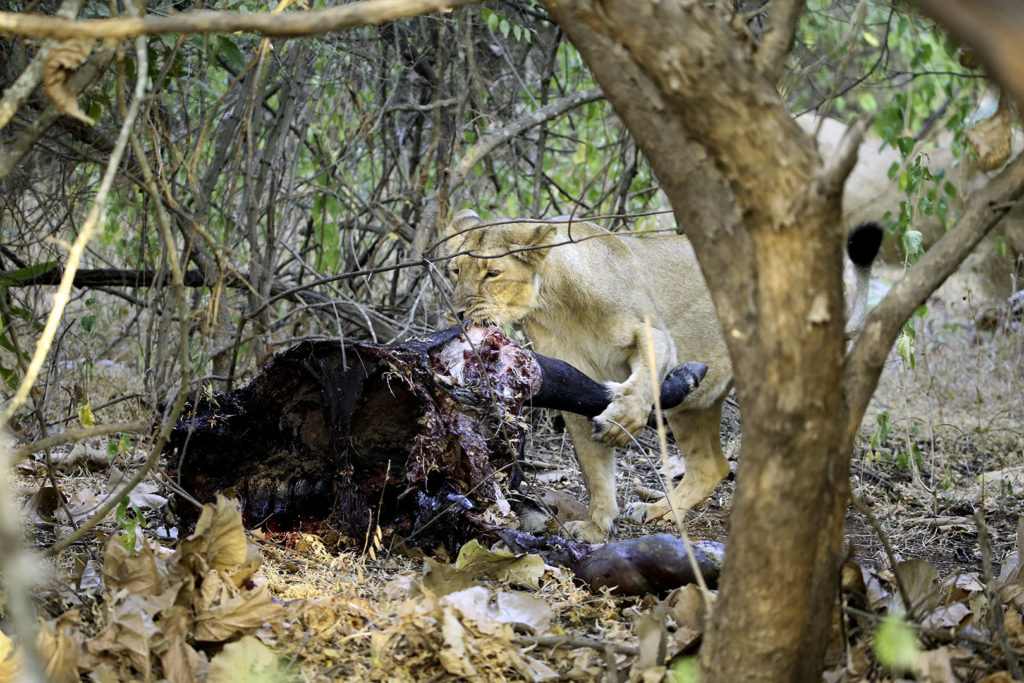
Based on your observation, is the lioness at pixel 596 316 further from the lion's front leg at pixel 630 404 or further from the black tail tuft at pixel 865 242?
the black tail tuft at pixel 865 242

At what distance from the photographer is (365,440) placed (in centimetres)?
330

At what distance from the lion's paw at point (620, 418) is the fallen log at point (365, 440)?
0.55 m

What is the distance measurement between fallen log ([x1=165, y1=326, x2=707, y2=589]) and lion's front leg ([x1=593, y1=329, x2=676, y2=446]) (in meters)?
0.56

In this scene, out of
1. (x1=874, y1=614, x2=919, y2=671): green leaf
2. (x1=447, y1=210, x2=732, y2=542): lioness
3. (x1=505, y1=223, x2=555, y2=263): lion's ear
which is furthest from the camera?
(x1=505, y1=223, x2=555, y2=263): lion's ear

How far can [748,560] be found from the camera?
70.4 inches

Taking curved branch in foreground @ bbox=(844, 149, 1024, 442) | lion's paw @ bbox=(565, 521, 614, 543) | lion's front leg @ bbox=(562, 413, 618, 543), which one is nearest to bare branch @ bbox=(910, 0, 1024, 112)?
curved branch in foreground @ bbox=(844, 149, 1024, 442)

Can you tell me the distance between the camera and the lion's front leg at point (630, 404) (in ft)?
12.7

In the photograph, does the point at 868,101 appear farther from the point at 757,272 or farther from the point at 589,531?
the point at 757,272

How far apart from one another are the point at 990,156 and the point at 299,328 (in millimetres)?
4201

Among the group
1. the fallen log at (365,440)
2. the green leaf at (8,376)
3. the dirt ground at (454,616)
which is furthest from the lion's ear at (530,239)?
the green leaf at (8,376)

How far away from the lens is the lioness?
14.3 ft

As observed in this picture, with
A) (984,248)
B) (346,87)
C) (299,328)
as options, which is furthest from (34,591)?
(984,248)

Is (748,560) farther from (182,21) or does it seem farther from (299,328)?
(299,328)

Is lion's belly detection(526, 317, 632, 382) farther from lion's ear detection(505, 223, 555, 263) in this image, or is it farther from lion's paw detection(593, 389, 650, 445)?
lion's paw detection(593, 389, 650, 445)
